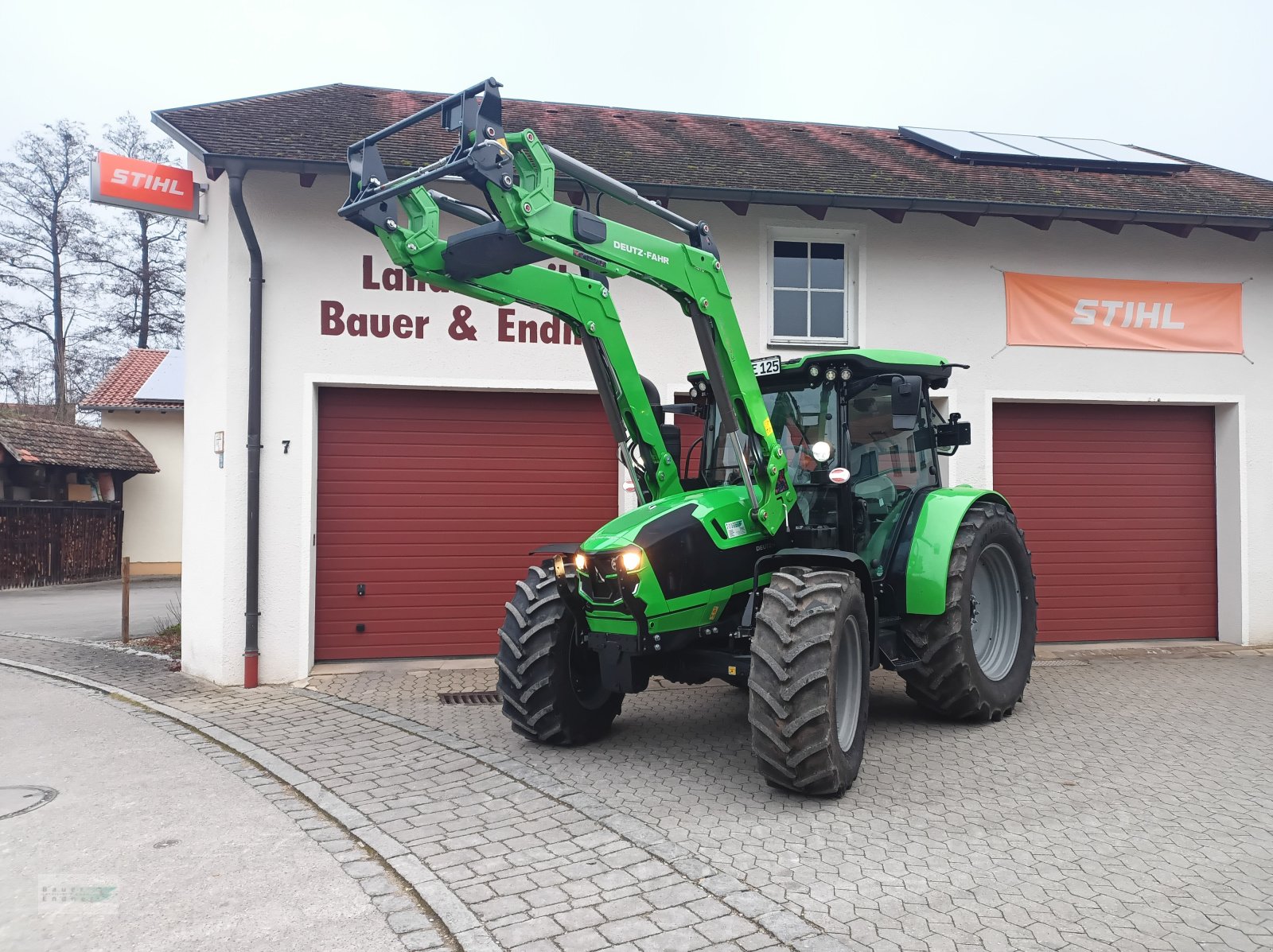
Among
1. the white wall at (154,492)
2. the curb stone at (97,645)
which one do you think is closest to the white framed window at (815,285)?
the curb stone at (97,645)

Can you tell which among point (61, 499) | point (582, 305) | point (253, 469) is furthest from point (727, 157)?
point (61, 499)

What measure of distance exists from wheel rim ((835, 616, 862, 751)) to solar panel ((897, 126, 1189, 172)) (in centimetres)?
781

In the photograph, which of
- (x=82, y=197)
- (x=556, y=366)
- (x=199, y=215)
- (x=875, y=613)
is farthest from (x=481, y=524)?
(x=82, y=197)

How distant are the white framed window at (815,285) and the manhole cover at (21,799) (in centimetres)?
712

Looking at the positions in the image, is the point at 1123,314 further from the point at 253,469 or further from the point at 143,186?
the point at 143,186

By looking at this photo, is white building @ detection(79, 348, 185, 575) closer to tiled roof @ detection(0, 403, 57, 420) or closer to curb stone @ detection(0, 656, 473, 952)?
tiled roof @ detection(0, 403, 57, 420)

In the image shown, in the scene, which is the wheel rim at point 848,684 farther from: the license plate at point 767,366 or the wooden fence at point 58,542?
the wooden fence at point 58,542

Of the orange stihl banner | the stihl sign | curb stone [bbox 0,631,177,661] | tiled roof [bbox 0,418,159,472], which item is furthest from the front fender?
tiled roof [bbox 0,418,159,472]

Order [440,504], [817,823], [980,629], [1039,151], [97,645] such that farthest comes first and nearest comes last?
[1039,151]
[97,645]
[440,504]
[980,629]
[817,823]

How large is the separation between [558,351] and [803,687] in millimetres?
5208

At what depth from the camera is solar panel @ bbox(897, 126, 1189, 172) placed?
11.3 m

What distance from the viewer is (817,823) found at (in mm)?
4730

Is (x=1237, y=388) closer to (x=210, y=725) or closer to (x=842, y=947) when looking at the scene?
(x=842, y=947)

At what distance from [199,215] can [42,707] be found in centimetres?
443
